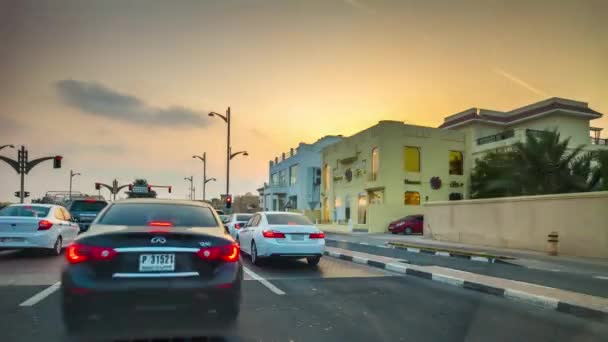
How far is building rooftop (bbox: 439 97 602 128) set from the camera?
4222cm

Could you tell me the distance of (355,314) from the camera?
248 inches

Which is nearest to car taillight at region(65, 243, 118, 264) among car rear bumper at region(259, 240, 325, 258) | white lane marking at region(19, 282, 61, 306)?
white lane marking at region(19, 282, 61, 306)

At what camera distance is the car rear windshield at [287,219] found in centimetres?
1204

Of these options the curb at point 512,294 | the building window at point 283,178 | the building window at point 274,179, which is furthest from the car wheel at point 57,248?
the building window at point 274,179

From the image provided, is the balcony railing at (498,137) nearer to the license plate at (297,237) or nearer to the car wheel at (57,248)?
the license plate at (297,237)

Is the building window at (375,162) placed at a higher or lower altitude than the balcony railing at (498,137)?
lower

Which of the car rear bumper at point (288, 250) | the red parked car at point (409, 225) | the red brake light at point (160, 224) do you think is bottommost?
the red parked car at point (409, 225)

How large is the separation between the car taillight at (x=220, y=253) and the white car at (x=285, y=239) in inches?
262

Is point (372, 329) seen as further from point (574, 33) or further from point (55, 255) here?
point (574, 33)

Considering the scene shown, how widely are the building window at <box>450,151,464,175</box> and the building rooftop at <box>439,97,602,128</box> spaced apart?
9.27 metres

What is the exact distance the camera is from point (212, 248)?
4.59m

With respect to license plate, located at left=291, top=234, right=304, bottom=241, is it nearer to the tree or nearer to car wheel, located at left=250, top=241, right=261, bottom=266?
car wheel, located at left=250, top=241, right=261, bottom=266

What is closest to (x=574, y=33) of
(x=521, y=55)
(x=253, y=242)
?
(x=521, y=55)

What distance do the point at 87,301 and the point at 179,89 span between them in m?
18.9
